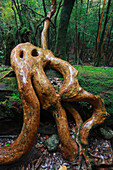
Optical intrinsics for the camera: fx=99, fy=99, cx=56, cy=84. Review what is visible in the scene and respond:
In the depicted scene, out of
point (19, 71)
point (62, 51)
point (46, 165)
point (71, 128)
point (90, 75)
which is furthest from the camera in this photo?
point (62, 51)

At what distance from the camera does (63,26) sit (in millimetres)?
4906

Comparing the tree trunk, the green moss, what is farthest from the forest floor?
the tree trunk

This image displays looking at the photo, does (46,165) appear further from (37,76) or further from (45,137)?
(37,76)

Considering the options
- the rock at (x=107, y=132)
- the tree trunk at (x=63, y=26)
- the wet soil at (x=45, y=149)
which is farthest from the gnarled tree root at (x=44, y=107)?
the tree trunk at (x=63, y=26)

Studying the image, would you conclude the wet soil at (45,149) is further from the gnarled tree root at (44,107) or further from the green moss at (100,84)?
the green moss at (100,84)

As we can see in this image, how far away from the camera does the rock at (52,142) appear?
242 cm

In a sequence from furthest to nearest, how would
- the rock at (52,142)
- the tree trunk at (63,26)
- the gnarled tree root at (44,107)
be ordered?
the tree trunk at (63,26)
the rock at (52,142)
the gnarled tree root at (44,107)

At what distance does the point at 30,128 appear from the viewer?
6.70ft

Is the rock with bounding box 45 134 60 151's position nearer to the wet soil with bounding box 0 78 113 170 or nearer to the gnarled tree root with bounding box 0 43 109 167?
the wet soil with bounding box 0 78 113 170

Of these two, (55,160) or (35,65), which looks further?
(35,65)

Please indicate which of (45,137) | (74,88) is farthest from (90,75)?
(45,137)

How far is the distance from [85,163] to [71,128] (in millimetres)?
797

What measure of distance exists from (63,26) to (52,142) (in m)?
5.00

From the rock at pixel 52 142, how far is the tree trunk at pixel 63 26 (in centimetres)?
391
